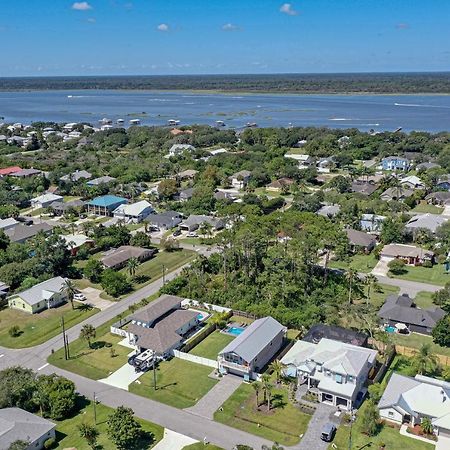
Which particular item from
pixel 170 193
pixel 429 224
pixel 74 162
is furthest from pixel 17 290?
pixel 74 162

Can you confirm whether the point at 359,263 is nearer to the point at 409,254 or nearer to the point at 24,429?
the point at 409,254

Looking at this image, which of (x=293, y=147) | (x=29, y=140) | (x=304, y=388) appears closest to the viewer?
(x=304, y=388)

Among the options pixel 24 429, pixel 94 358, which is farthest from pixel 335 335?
pixel 24 429

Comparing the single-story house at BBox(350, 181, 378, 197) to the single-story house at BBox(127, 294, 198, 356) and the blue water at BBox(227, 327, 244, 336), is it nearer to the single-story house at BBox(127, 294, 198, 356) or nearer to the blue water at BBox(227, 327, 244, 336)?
the blue water at BBox(227, 327, 244, 336)

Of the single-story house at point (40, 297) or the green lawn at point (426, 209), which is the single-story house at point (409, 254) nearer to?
the green lawn at point (426, 209)

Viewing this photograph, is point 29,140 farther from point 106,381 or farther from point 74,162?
point 106,381

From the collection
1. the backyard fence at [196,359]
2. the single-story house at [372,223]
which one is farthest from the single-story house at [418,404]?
the single-story house at [372,223]

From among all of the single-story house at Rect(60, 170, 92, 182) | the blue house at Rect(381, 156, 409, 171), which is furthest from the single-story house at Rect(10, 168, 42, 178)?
the blue house at Rect(381, 156, 409, 171)

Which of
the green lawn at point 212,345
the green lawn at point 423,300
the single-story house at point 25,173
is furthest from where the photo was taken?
the single-story house at point 25,173
